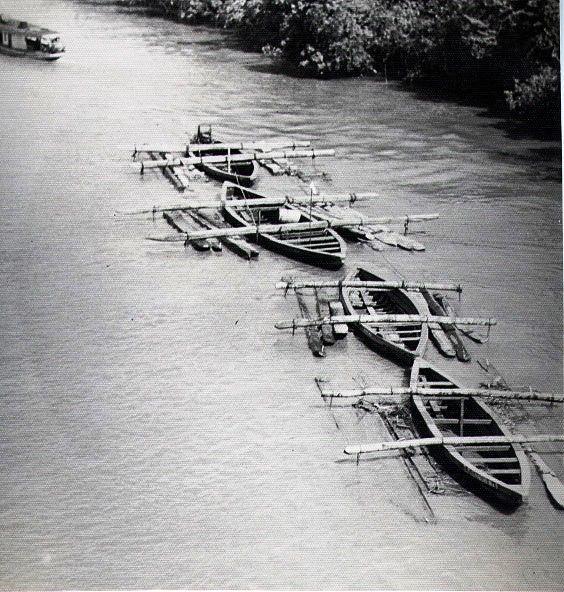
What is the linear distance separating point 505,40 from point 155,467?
5527 mm

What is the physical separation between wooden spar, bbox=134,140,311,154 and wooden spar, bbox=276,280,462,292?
9.71 ft

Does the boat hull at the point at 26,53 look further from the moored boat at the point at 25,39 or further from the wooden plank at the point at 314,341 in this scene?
the wooden plank at the point at 314,341

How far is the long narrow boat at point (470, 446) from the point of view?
18.8ft

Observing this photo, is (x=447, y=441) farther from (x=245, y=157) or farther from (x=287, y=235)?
(x=245, y=157)

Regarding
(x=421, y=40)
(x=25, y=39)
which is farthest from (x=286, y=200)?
(x=25, y=39)

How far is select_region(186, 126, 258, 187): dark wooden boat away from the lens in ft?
35.7

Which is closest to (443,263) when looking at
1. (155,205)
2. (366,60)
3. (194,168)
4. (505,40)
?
(505,40)

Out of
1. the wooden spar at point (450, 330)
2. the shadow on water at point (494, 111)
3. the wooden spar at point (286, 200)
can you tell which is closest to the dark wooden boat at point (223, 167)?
the wooden spar at point (286, 200)

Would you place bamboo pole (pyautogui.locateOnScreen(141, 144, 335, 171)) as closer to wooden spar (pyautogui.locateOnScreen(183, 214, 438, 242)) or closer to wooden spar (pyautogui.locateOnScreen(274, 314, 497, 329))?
wooden spar (pyautogui.locateOnScreen(183, 214, 438, 242))

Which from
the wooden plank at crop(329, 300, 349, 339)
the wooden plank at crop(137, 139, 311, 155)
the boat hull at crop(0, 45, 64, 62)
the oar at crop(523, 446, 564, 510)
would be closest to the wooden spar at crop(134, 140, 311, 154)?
the wooden plank at crop(137, 139, 311, 155)

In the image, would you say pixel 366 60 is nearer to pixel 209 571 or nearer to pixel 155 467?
pixel 155 467

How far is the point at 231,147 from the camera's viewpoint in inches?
429

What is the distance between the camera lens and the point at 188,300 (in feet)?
25.9

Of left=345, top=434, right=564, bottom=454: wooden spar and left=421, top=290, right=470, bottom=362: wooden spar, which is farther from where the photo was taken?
left=421, top=290, right=470, bottom=362: wooden spar
